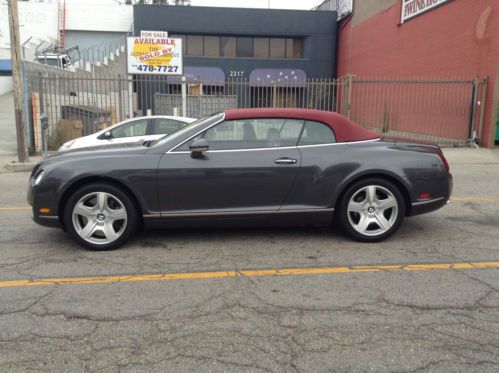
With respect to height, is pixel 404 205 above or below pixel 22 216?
→ above

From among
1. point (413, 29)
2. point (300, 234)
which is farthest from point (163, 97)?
point (300, 234)

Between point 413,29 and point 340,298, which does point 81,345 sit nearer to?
point 340,298

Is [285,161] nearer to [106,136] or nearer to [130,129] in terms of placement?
[130,129]

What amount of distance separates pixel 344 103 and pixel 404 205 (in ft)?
40.7

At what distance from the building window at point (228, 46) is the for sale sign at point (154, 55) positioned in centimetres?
1592

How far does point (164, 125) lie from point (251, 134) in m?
6.09

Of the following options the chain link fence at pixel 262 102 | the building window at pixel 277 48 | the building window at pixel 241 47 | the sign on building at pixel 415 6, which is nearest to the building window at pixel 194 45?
the building window at pixel 241 47

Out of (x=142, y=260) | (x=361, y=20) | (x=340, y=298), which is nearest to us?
(x=340, y=298)

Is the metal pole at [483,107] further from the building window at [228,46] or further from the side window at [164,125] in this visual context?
the building window at [228,46]

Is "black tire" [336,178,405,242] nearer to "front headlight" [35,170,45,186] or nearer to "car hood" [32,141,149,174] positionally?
"car hood" [32,141,149,174]

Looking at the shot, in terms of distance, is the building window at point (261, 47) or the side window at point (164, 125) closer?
the side window at point (164, 125)

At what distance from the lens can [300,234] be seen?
5680 millimetres

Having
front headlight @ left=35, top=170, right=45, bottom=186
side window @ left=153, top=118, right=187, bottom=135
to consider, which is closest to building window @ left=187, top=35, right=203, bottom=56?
side window @ left=153, top=118, right=187, bottom=135

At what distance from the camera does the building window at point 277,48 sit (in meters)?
32.7
